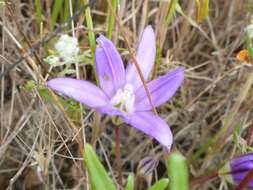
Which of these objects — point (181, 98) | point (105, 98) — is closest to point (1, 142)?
point (105, 98)

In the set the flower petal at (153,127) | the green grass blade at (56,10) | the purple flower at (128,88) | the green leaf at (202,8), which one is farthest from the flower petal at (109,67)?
the green grass blade at (56,10)

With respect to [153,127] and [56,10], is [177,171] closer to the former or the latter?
[153,127]

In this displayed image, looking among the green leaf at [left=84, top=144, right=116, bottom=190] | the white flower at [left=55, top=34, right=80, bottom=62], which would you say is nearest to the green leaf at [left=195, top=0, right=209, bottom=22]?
the white flower at [left=55, top=34, right=80, bottom=62]

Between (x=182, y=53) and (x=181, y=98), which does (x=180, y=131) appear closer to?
(x=181, y=98)

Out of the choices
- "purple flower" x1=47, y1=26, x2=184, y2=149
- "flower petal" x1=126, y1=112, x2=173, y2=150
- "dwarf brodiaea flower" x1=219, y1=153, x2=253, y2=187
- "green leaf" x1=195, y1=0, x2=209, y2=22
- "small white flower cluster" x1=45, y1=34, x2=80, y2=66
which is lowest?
"dwarf brodiaea flower" x1=219, y1=153, x2=253, y2=187

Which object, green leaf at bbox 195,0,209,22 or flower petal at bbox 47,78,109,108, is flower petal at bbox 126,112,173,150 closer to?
flower petal at bbox 47,78,109,108

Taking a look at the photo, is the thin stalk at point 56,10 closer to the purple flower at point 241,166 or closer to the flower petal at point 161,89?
the flower petal at point 161,89

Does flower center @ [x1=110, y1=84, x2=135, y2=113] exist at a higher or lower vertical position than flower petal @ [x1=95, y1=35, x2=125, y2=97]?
lower
